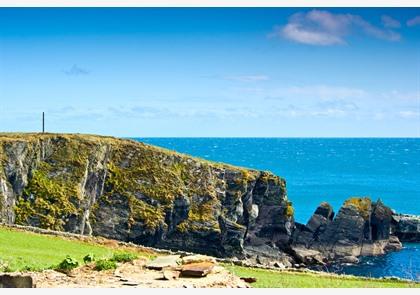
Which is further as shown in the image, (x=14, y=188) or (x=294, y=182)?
(x=294, y=182)

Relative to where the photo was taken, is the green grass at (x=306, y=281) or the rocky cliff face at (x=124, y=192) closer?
the green grass at (x=306, y=281)

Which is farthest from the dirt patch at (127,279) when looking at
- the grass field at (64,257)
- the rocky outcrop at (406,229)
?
the rocky outcrop at (406,229)

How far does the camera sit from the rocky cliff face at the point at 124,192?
6888 cm

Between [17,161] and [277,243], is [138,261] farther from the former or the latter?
[277,243]

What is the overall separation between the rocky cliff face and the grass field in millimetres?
28391

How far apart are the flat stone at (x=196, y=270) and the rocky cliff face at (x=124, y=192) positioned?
45.9m

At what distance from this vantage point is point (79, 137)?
7731cm

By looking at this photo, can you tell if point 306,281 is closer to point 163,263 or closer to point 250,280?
point 250,280

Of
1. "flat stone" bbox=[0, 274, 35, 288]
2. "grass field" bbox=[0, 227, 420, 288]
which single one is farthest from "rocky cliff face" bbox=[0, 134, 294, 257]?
"flat stone" bbox=[0, 274, 35, 288]

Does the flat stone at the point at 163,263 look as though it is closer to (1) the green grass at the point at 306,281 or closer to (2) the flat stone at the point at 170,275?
(2) the flat stone at the point at 170,275

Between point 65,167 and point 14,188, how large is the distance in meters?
6.57

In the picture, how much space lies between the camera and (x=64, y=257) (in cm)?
3116

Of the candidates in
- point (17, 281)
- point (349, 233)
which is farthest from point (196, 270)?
point (349, 233)
